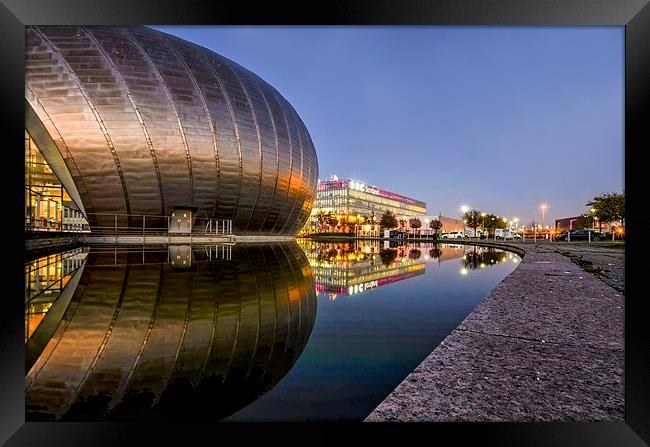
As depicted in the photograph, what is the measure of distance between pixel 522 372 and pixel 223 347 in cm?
262

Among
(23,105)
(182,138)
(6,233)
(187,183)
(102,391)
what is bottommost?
(102,391)

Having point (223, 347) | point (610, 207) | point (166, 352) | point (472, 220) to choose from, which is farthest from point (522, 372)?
point (472, 220)

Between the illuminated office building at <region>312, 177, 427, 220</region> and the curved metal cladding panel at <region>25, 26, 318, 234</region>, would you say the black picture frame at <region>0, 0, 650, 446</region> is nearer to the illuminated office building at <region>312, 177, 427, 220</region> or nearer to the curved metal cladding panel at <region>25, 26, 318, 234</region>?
the curved metal cladding panel at <region>25, 26, 318, 234</region>

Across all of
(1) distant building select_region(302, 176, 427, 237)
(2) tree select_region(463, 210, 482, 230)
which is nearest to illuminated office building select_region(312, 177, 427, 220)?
(1) distant building select_region(302, 176, 427, 237)

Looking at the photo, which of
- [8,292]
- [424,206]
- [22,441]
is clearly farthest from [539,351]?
[424,206]

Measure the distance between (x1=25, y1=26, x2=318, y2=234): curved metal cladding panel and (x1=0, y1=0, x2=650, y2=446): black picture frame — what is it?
24.0 metres

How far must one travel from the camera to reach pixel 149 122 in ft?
77.2

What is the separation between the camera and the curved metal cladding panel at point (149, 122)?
864 inches

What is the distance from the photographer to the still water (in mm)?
2203

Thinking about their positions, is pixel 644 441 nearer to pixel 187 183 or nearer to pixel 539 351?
pixel 539 351

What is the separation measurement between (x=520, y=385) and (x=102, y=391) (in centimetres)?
297

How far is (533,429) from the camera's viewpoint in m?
1.80

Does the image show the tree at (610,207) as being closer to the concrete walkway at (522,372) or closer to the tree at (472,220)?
the concrete walkway at (522,372)

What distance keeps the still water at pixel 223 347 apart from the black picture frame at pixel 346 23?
0.22m
